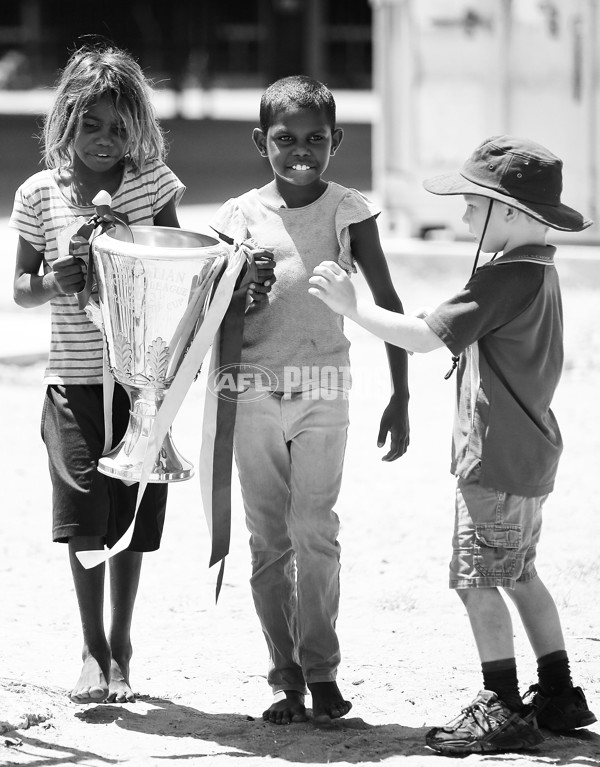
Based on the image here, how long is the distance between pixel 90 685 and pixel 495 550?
1087 mm

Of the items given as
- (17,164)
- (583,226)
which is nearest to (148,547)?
(583,226)

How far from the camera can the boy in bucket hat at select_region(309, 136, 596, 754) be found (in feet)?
9.78

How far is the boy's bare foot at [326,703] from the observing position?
3158mm

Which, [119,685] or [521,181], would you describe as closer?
[521,181]

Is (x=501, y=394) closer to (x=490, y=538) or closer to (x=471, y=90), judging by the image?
(x=490, y=538)

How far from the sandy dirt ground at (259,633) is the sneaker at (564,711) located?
3cm

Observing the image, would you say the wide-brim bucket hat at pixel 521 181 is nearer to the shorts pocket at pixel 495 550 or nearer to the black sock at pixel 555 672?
the shorts pocket at pixel 495 550

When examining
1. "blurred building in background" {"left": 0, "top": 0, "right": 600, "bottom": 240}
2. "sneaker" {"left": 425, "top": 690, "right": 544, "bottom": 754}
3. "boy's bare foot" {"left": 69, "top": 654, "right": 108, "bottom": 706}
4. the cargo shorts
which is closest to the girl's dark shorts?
"boy's bare foot" {"left": 69, "top": 654, "right": 108, "bottom": 706}

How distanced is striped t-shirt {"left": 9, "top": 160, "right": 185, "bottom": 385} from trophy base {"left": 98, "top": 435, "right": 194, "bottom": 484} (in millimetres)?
219

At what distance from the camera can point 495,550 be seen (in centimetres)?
301

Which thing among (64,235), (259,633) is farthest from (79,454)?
(259,633)

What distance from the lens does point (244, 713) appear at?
3.37m

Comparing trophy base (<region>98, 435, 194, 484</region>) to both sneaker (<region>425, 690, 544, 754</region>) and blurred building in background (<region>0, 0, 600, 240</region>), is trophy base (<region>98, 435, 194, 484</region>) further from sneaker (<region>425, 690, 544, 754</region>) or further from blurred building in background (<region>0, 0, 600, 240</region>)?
blurred building in background (<region>0, 0, 600, 240</region>)

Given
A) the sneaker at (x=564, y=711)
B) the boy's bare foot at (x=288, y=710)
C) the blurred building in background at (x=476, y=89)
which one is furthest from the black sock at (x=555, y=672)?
the blurred building in background at (x=476, y=89)
